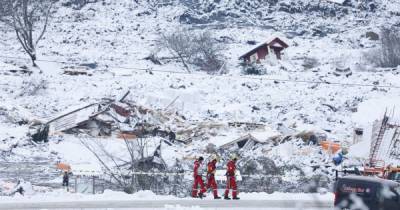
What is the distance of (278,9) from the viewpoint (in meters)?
66.6

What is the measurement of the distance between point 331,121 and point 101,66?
18839 mm

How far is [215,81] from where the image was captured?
4341 cm

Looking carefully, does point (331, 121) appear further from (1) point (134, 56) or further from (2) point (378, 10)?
(2) point (378, 10)

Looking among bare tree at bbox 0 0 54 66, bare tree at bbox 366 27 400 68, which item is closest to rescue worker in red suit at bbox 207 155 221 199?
bare tree at bbox 0 0 54 66

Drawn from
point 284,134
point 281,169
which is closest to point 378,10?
point 284,134

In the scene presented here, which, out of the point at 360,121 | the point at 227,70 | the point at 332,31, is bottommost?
the point at 360,121

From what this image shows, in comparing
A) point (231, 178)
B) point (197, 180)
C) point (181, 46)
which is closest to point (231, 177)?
point (231, 178)

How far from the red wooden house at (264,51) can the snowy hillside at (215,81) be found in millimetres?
1243

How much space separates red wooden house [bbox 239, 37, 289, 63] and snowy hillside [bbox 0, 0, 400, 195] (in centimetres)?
124

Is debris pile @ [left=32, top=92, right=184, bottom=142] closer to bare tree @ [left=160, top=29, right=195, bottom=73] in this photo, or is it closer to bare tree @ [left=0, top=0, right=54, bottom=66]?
bare tree @ [left=0, top=0, right=54, bottom=66]

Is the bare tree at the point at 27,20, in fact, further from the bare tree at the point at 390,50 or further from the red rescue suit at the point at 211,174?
the red rescue suit at the point at 211,174

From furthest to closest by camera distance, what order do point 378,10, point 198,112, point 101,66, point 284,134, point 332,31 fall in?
point 378,10 → point 332,31 → point 101,66 → point 198,112 → point 284,134

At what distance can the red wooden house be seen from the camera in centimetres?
4992

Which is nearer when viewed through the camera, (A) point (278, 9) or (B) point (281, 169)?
(B) point (281, 169)
